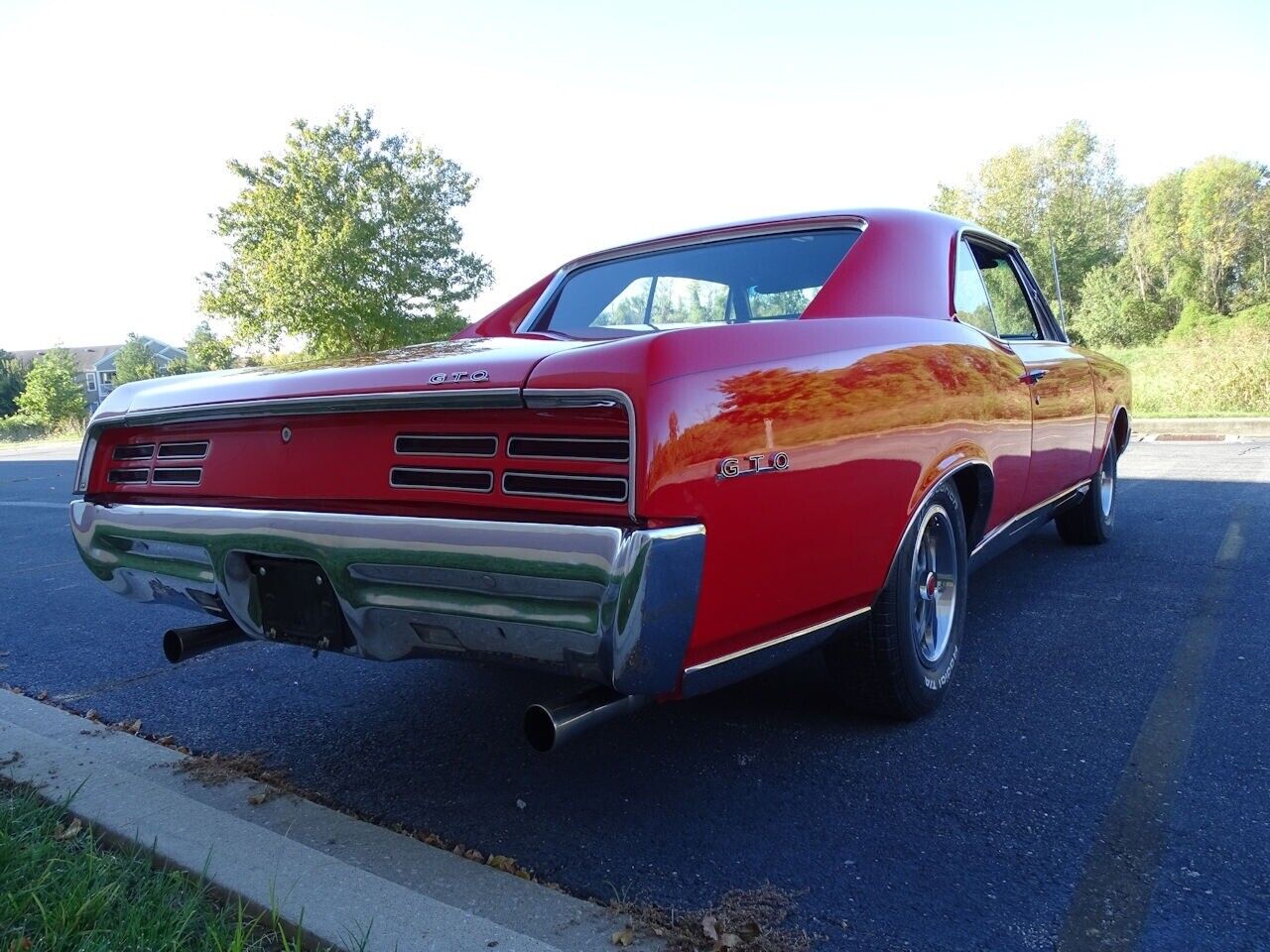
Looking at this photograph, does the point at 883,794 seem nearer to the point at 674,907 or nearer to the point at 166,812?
the point at 674,907

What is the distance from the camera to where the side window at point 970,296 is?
3.13 m

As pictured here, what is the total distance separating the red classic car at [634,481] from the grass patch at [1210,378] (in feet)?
47.0

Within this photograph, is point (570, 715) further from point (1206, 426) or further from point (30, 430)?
point (30, 430)

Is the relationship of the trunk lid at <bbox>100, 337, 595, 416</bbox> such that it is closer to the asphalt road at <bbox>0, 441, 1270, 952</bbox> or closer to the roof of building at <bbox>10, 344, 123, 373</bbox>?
the asphalt road at <bbox>0, 441, 1270, 952</bbox>

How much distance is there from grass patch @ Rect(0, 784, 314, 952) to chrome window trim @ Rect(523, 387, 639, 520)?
3.35 feet

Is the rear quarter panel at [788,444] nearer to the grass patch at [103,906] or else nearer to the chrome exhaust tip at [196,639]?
the grass patch at [103,906]

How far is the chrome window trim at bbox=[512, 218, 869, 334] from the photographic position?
9.57ft

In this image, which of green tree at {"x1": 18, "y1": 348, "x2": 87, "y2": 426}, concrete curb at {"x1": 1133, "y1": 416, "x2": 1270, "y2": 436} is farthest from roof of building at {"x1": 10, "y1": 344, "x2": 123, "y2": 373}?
concrete curb at {"x1": 1133, "y1": 416, "x2": 1270, "y2": 436}

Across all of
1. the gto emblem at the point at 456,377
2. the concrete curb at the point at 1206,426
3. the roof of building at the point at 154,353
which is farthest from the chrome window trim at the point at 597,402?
the roof of building at the point at 154,353

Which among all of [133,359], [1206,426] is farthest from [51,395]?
[1206,426]

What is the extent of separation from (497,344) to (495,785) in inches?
48.0

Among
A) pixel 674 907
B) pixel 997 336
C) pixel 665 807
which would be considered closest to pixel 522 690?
pixel 665 807

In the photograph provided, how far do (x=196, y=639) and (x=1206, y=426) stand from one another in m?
14.2

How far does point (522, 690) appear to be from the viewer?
324 centimetres
